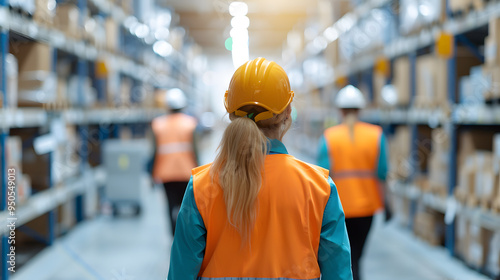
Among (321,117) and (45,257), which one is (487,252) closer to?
(45,257)

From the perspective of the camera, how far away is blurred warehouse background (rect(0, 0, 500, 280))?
4.55 meters

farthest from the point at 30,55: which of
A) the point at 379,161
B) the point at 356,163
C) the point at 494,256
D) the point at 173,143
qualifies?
the point at 494,256

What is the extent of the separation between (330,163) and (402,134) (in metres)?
3.25

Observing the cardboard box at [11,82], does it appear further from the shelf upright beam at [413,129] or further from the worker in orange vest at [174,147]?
the shelf upright beam at [413,129]

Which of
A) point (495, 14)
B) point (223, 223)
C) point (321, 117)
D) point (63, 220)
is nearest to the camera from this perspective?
point (223, 223)

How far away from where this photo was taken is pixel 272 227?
5.28ft

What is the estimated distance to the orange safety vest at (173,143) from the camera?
17.2ft

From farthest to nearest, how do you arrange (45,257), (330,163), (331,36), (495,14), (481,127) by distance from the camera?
(331,36) < (481,127) < (45,257) < (495,14) < (330,163)

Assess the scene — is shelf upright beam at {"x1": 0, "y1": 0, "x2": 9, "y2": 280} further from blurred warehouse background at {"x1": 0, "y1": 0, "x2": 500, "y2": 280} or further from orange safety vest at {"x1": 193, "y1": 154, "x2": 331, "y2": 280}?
orange safety vest at {"x1": 193, "y1": 154, "x2": 331, "y2": 280}

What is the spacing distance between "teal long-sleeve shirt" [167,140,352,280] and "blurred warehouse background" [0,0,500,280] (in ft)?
1.54

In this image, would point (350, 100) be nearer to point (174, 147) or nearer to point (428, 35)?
point (174, 147)

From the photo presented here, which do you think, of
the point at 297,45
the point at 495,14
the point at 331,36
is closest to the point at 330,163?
the point at 495,14

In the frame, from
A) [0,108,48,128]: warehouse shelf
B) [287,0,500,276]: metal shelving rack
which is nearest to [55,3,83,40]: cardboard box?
[0,108,48,128]: warehouse shelf

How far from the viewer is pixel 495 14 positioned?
4215 mm
